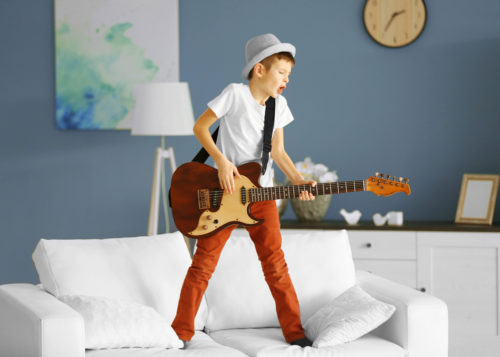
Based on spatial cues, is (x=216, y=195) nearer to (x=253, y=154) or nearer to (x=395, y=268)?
(x=253, y=154)

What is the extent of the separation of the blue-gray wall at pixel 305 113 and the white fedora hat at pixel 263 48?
1.74 m

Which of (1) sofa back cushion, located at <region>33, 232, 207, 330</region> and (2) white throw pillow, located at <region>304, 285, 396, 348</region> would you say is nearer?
(2) white throw pillow, located at <region>304, 285, 396, 348</region>

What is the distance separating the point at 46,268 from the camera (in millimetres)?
2436

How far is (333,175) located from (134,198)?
1303 mm

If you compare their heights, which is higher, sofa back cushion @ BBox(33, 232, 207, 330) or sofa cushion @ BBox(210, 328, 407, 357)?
sofa back cushion @ BBox(33, 232, 207, 330)

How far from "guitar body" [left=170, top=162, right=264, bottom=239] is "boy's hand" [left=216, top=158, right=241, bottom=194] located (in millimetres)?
39

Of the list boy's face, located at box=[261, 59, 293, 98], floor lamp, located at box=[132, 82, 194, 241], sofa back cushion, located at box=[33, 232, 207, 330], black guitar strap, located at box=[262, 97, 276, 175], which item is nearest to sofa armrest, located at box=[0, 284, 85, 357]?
sofa back cushion, located at box=[33, 232, 207, 330]

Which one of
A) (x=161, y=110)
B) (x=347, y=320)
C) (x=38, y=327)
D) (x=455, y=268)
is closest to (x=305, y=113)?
(x=161, y=110)

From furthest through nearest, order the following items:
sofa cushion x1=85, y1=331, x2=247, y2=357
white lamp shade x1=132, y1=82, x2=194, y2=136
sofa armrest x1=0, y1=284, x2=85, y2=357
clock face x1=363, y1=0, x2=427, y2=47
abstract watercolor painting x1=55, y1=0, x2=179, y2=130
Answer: abstract watercolor painting x1=55, y1=0, x2=179, y2=130
clock face x1=363, y1=0, x2=427, y2=47
white lamp shade x1=132, y1=82, x2=194, y2=136
sofa cushion x1=85, y1=331, x2=247, y2=357
sofa armrest x1=0, y1=284, x2=85, y2=357

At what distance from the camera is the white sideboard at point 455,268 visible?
3484mm

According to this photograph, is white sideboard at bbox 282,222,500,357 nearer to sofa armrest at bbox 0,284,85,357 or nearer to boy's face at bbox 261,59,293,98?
boy's face at bbox 261,59,293,98

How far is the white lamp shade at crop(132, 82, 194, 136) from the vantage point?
3654 millimetres

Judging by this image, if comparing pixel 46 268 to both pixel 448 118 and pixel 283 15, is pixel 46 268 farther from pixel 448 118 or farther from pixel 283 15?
pixel 448 118

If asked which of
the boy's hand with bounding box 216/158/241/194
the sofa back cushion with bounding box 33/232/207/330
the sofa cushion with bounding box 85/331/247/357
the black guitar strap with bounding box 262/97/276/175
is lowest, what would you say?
the sofa cushion with bounding box 85/331/247/357
